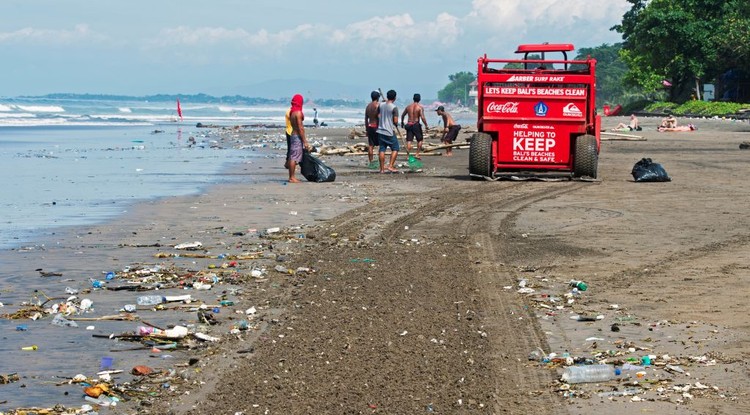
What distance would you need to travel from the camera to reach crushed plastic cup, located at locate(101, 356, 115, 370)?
254 inches

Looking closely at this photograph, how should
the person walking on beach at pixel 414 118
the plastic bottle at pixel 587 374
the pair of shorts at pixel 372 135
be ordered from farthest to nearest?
the person walking on beach at pixel 414 118, the pair of shorts at pixel 372 135, the plastic bottle at pixel 587 374

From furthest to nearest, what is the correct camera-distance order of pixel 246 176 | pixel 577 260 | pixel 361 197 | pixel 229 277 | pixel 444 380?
pixel 246 176 → pixel 361 197 → pixel 577 260 → pixel 229 277 → pixel 444 380

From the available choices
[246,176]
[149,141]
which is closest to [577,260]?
[246,176]

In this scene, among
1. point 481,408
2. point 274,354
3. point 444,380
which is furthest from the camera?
point 274,354

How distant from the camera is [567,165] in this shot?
19.1 meters

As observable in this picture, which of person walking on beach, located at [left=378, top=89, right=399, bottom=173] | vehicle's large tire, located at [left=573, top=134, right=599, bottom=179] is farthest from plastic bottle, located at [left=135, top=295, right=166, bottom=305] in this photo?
person walking on beach, located at [left=378, top=89, right=399, bottom=173]

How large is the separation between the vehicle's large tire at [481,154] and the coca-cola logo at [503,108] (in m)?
0.46

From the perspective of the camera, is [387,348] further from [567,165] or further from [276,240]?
[567,165]

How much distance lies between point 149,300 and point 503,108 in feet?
37.3

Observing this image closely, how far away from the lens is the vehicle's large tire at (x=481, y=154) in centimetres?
1891

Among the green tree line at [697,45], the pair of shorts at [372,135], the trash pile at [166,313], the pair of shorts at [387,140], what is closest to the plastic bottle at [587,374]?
the trash pile at [166,313]

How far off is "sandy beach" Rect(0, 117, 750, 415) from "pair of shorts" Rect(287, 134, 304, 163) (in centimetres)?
273

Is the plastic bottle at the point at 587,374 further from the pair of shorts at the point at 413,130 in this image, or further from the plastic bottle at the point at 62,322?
the pair of shorts at the point at 413,130

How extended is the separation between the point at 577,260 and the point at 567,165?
8915mm
